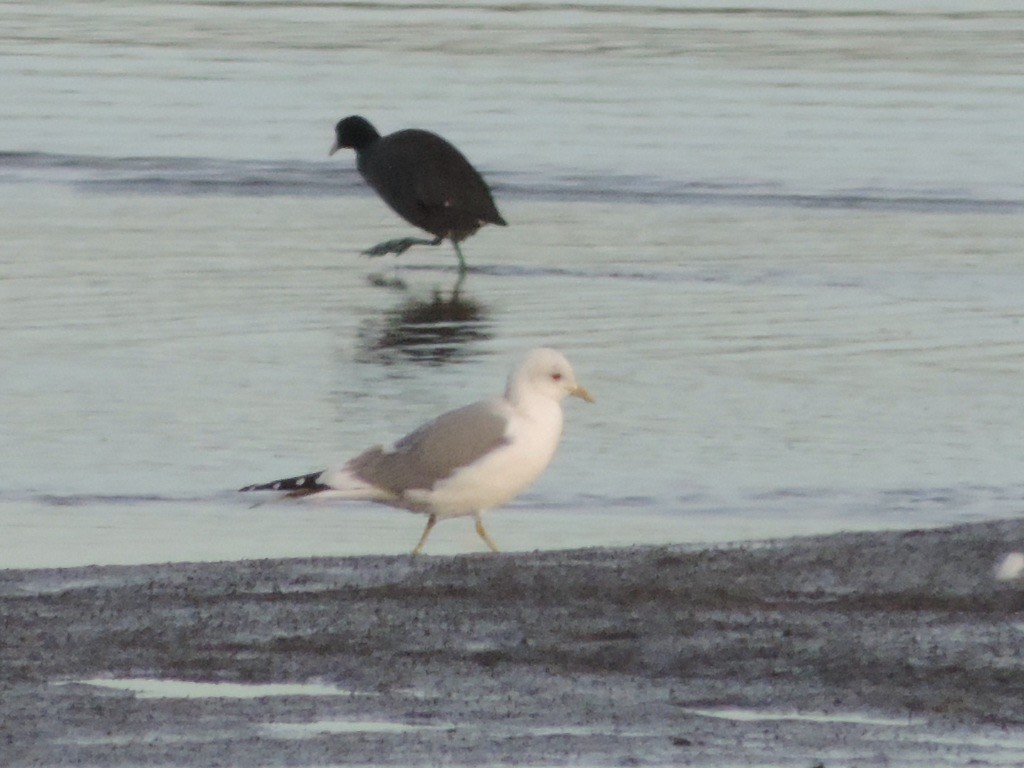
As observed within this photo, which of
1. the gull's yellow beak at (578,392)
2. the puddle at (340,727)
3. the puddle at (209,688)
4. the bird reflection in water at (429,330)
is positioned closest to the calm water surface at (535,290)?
the bird reflection in water at (429,330)

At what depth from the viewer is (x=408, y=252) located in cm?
1672

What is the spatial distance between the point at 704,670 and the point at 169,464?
3.85m

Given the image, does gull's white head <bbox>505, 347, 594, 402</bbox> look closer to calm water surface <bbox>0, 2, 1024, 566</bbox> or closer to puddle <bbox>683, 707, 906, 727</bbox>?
calm water surface <bbox>0, 2, 1024, 566</bbox>

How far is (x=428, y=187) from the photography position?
15758 millimetres

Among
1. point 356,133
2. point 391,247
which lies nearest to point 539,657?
point 391,247

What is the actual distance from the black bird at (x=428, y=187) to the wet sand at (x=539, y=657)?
8060 mm

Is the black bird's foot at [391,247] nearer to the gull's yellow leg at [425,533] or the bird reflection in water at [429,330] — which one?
the bird reflection in water at [429,330]

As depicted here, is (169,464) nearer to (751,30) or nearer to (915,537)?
(915,537)

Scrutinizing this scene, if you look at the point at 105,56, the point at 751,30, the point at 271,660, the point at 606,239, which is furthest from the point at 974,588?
the point at 751,30

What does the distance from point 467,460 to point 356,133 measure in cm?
1001

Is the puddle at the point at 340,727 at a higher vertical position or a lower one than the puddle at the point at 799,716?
higher

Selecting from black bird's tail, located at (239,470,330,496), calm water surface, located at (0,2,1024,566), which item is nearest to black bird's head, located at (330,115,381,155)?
calm water surface, located at (0,2,1024,566)

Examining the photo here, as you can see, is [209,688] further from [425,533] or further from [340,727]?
[425,533]

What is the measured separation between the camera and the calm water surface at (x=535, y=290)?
9.23 metres
